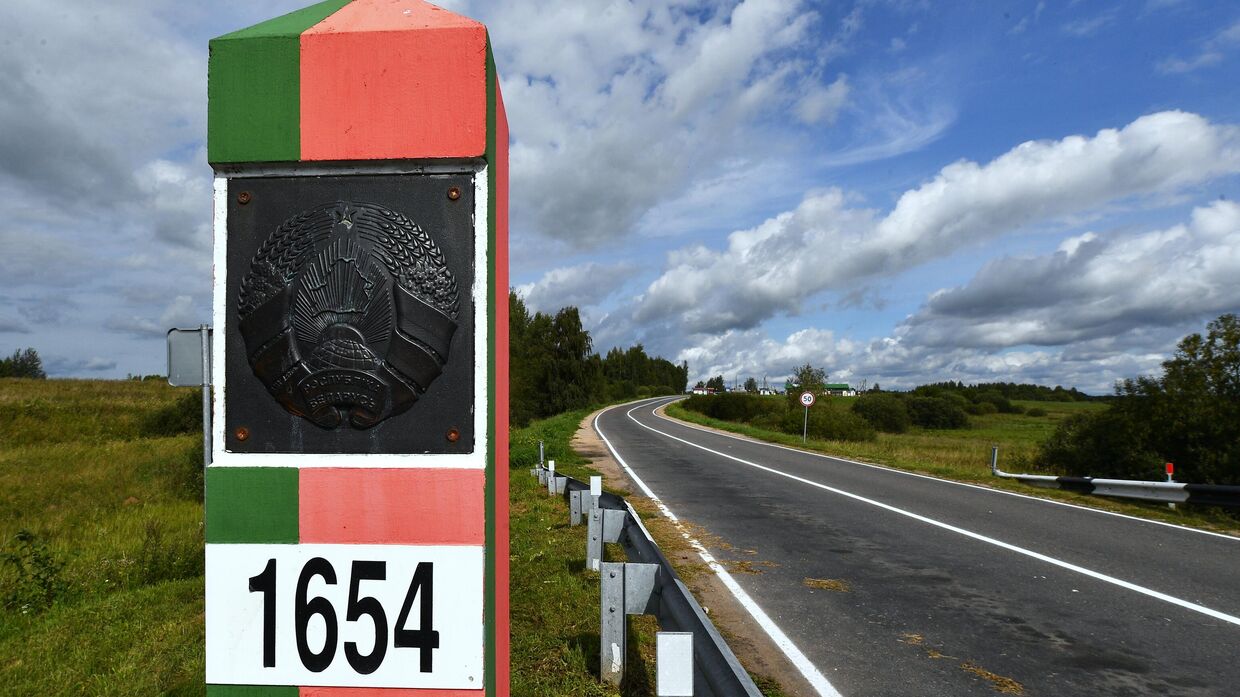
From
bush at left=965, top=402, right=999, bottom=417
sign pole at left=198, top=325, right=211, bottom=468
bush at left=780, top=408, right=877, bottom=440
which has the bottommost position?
bush at left=965, top=402, right=999, bottom=417

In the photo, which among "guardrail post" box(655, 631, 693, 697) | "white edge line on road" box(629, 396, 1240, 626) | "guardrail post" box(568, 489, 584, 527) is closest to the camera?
"guardrail post" box(655, 631, 693, 697)

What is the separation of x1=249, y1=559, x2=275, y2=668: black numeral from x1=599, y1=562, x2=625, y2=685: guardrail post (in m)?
2.23

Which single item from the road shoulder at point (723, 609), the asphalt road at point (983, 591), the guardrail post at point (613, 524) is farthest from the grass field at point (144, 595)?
the asphalt road at point (983, 591)

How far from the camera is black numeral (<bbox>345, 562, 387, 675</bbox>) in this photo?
1.85 metres

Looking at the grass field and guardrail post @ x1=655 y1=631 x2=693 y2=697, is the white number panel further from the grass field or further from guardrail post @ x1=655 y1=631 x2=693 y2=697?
the grass field

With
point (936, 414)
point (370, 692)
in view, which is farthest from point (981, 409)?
point (370, 692)

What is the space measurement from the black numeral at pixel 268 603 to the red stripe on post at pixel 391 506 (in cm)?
14

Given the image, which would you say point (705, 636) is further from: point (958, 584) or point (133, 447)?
point (133, 447)

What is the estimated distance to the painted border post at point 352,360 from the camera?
6.05ft

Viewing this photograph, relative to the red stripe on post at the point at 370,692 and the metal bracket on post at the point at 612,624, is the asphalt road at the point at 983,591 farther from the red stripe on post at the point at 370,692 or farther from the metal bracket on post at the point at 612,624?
the red stripe on post at the point at 370,692

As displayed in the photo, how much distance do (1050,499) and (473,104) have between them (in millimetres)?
14068

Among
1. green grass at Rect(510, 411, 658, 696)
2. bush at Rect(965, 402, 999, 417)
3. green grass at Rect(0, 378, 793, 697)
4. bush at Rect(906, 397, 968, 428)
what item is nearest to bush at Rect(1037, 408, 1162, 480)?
green grass at Rect(0, 378, 793, 697)

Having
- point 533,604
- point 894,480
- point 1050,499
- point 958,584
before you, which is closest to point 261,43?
point 533,604

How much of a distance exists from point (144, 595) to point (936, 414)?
235ft
